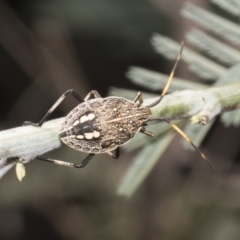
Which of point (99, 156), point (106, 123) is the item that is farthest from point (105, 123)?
point (99, 156)

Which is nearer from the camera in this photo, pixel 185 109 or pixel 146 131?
pixel 185 109

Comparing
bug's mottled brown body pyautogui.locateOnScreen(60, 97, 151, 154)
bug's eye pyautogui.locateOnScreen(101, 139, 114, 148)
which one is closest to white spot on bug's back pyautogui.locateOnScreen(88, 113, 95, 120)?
bug's mottled brown body pyautogui.locateOnScreen(60, 97, 151, 154)

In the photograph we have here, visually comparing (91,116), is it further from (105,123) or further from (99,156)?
(99,156)

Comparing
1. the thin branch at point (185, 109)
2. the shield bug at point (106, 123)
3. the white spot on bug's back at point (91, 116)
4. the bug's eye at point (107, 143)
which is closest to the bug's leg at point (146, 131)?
the shield bug at point (106, 123)

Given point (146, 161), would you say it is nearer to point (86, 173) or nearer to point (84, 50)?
point (86, 173)

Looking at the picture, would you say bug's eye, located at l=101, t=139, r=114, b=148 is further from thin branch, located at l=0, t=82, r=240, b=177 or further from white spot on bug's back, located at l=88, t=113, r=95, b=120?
thin branch, located at l=0, t=82, r=240, b=177

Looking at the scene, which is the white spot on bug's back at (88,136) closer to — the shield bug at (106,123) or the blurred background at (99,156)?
the shield bug at (106,123)
